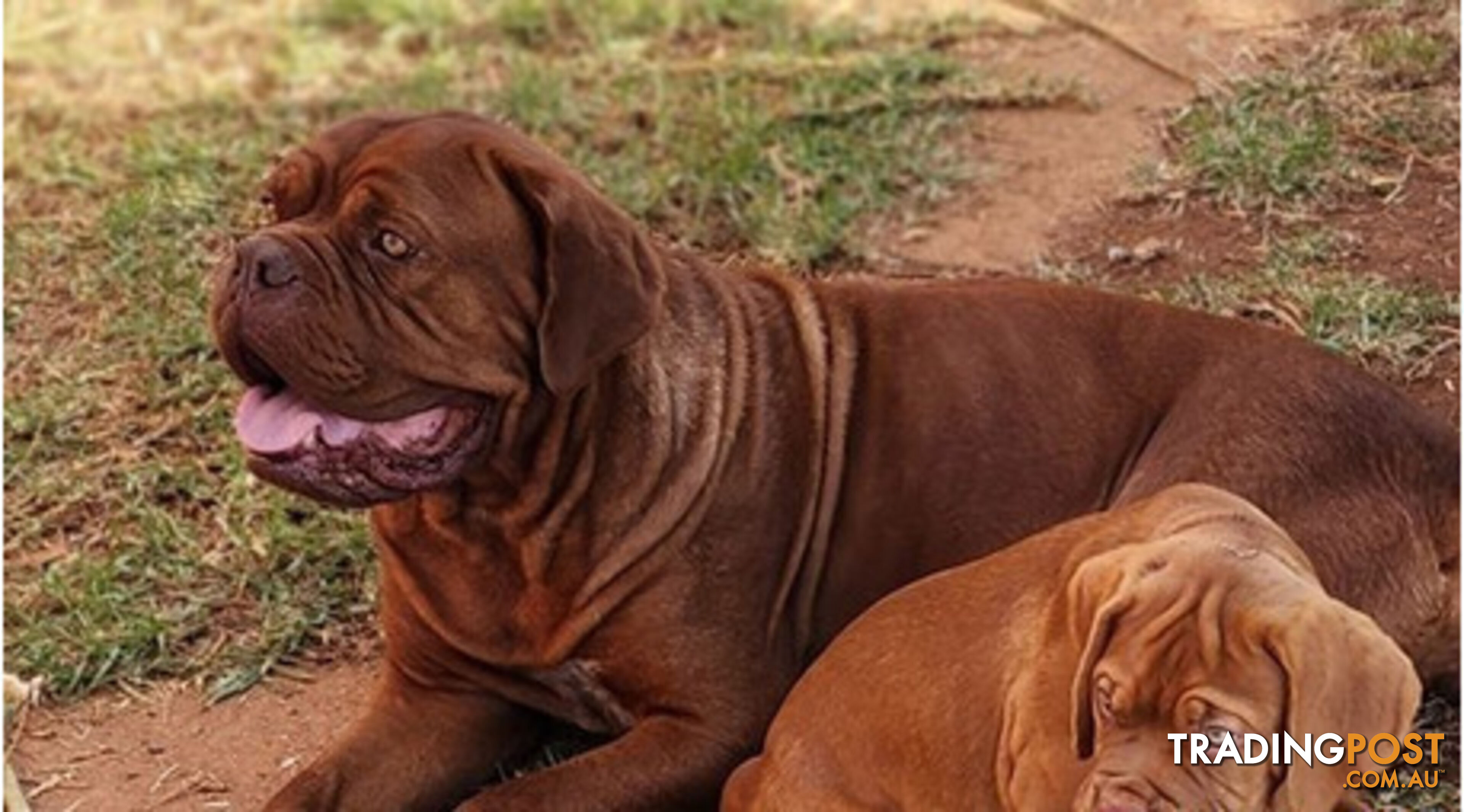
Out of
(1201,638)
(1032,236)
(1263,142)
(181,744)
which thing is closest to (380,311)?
(181,744)

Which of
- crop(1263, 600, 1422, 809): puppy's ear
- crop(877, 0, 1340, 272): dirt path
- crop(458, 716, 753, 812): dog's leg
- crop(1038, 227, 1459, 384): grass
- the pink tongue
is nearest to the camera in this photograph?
crop(1263, 600, 1422, 809): puppy's ear

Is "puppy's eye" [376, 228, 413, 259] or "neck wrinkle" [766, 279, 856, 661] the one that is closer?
"puppy's eye" [376, 228, 413, 259]

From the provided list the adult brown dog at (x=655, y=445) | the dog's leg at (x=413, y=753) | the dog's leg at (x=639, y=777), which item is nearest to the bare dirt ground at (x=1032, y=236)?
the dog's leg at (x=413, y=753)

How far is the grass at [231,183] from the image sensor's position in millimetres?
5828

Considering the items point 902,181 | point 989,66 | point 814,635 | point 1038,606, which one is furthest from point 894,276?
point 1038,606

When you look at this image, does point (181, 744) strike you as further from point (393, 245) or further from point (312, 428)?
point (393, 245)

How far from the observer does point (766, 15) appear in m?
8.26

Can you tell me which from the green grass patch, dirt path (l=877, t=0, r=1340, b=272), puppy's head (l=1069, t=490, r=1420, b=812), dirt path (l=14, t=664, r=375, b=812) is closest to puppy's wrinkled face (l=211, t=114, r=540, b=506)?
dirt path (l=14, t=664, r=375, b=812)

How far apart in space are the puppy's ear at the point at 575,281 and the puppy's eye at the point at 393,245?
7.8 inches

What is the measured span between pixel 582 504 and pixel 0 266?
259cm

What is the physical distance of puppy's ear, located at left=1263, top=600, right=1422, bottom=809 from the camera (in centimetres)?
355

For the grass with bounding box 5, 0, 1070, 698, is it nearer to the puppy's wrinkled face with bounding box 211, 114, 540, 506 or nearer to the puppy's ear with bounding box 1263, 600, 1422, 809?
the puppy's wrinkled face with bounding box 211, 114, 540, 506

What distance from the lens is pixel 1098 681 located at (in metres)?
3.71

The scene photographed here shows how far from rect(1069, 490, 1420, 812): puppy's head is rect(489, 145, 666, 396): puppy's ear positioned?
3.63ft
